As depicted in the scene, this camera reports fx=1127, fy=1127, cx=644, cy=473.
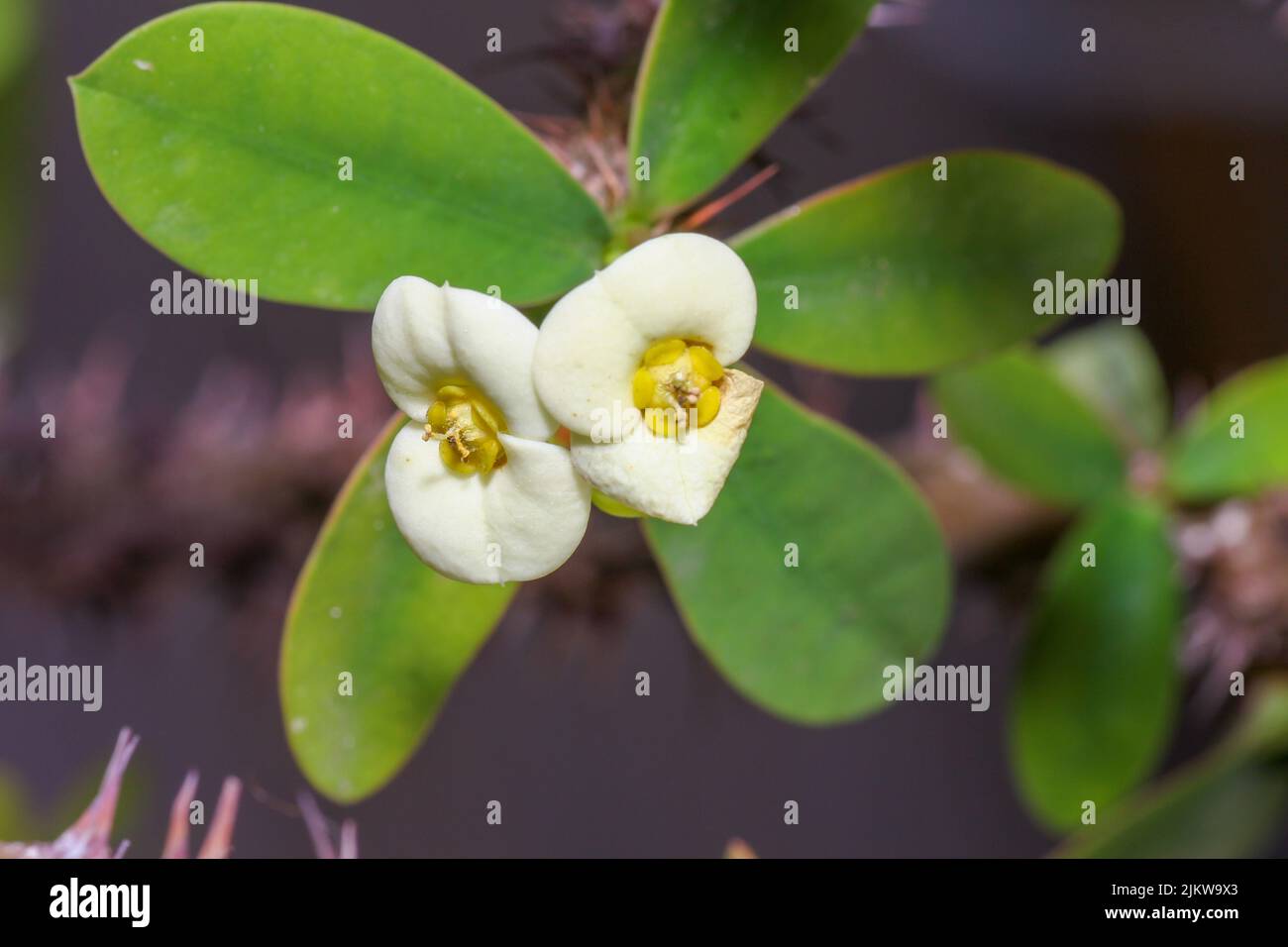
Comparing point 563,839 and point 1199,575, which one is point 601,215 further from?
point 563,839

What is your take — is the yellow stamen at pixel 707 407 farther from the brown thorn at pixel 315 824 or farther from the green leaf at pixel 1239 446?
the green leaf at pixel 1239 446

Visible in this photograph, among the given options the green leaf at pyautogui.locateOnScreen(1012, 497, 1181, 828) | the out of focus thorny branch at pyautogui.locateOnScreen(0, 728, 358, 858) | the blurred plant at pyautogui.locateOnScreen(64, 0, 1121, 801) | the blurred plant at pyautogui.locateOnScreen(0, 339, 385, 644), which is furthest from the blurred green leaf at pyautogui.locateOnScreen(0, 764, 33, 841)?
the green leaf at pyautogui.locateOnScreen(1012, 497, 1181, 828)

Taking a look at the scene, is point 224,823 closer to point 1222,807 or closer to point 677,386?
point 677,386

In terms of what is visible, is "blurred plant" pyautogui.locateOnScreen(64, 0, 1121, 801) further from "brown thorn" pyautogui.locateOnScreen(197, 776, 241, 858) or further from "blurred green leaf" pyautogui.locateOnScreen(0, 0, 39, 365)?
"blurred green leaf" pyautogui.locateOnScreen(0, 0, 39, 365)

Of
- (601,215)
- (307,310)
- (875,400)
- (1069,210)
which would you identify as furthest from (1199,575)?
(307,310)

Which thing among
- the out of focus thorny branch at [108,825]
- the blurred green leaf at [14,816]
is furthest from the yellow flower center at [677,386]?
the blurred green leaf at [14,816]

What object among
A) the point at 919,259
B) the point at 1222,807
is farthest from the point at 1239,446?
the point at 919,259

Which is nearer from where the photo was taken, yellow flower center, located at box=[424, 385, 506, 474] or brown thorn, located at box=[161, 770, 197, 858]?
yellow flower center, located at box=[424, 385, 506, 474]
